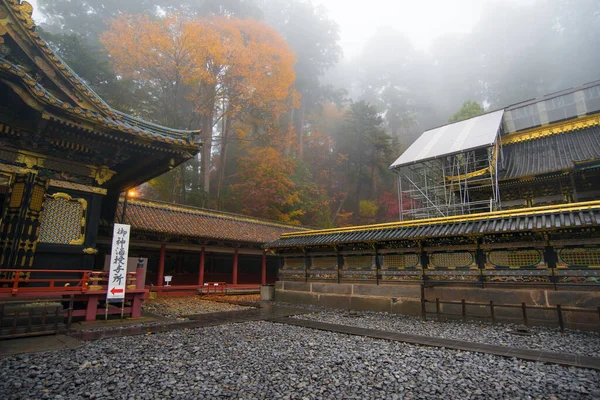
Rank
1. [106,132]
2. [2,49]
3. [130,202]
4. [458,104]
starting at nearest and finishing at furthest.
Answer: [2,49] → [106,132] → [130,202] → [458,104]

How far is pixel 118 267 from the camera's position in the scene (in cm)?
838

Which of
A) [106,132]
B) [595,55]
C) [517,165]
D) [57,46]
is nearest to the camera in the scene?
[106,132]

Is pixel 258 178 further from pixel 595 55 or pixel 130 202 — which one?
pixel 595 55

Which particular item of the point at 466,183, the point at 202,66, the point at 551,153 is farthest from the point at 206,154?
the point at 551,153

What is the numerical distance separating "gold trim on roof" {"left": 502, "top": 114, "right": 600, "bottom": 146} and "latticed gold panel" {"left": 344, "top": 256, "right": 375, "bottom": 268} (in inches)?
474

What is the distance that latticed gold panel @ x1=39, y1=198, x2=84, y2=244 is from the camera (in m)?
8.47

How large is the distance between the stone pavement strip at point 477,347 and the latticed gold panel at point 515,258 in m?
Result: 4.01

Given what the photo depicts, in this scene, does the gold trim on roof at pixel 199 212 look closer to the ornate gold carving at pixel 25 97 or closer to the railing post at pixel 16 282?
the railing post at pixel 16 282

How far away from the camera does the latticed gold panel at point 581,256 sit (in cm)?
845

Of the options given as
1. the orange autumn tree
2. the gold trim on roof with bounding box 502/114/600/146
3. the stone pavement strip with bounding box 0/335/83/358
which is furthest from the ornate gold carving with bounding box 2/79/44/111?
the gold trim on roof with bounding box 502/114/600/146

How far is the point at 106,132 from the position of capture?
8578 mm

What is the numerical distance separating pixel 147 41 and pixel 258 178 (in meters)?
14.0

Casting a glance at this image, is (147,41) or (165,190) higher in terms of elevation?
(147,41)

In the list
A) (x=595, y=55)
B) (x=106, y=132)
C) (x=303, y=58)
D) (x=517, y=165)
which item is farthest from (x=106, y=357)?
(x=595, y=55)
